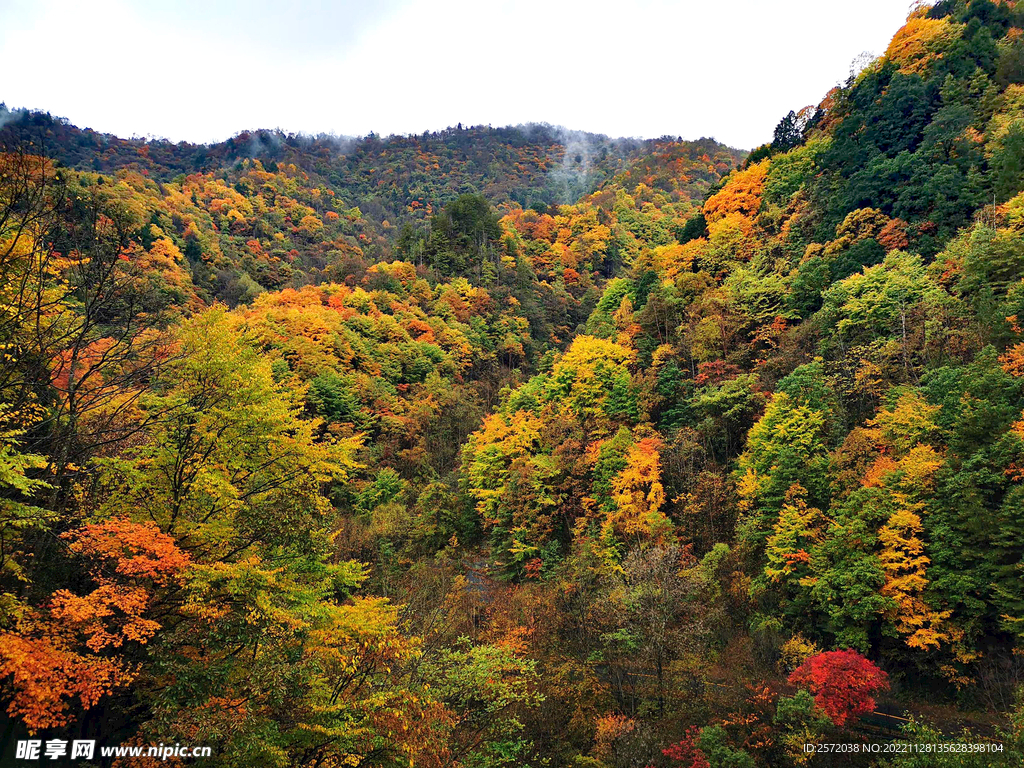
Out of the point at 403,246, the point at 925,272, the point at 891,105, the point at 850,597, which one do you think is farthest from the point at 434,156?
the point at 850,597

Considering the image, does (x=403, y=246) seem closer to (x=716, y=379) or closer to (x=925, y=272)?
(x=716, y=379)

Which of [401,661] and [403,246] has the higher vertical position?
[403,246]

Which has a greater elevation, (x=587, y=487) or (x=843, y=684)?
(x=587, y=487)

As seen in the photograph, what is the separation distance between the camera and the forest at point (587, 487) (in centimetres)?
910

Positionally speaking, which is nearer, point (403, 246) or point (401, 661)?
point (401, 661)

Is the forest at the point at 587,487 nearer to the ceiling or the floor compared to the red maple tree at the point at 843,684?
nearer to the ceiling

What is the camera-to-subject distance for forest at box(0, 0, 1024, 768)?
9.10 metres

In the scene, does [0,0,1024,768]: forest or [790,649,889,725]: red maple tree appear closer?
[0,0,1024,768]: forest

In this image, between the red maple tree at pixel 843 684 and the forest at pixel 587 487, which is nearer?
the forest at pixel 587 487

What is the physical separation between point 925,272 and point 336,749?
31389 millimetres

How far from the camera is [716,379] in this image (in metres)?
31.5

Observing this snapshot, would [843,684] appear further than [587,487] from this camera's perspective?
No

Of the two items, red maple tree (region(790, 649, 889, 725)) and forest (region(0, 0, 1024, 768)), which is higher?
forest (region(0, 0, 1024, 768))

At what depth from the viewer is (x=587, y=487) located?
31344mm
